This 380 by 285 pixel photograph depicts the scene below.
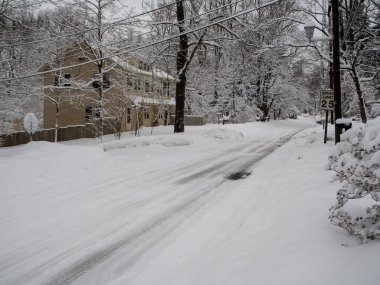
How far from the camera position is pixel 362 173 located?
3.84m

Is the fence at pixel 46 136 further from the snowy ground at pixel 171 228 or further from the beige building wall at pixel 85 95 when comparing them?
the snowy ground at pixel 171 228

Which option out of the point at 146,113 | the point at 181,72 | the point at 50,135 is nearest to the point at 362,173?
the point at 181,72

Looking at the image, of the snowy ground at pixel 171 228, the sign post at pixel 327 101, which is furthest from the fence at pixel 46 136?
the sign post at pixel 327 101

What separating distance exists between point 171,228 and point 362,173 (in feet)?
11.1

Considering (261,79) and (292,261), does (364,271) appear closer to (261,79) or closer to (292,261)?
(292,261)

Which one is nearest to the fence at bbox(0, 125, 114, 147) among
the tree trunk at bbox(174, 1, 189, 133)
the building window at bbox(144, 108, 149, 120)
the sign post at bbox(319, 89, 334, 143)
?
the tree trunk at bbox(174, 1, 189, 133)

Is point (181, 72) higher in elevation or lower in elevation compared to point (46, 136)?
higher

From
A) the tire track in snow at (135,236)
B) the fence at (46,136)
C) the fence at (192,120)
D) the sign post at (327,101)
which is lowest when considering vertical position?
the tire track in snow at (135,236)

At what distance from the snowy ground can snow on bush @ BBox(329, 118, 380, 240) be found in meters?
0.24

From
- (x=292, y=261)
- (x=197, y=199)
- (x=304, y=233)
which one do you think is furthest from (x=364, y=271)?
(x=197, y=199)

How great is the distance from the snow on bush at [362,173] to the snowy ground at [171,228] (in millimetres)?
237

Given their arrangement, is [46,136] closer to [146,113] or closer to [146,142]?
[146,142]

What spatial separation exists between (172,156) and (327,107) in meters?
7.23

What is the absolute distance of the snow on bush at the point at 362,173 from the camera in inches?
149
